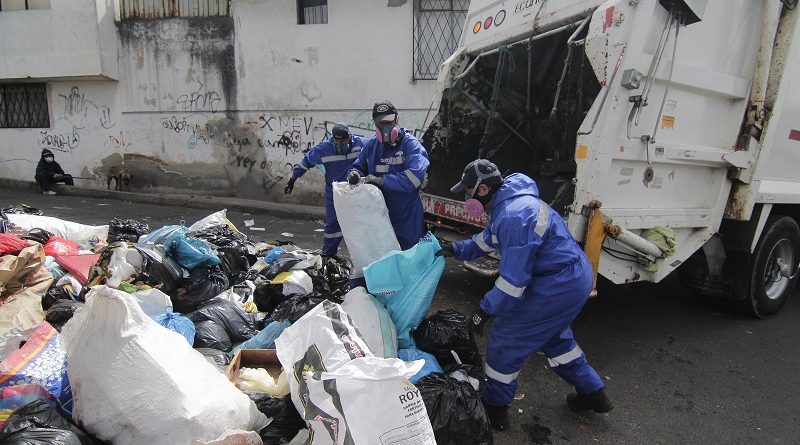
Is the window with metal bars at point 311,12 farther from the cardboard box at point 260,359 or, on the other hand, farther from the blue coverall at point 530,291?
the cardboard box at point 260,359

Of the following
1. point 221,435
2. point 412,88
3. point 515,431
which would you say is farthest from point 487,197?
point 412,88

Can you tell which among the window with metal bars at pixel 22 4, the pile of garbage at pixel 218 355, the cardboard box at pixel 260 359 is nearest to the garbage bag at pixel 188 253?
the pile of garbage at pixel 218 355

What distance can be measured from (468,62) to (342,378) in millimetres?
3236

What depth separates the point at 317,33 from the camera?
8.31 m

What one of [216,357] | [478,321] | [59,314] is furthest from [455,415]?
[59,314]

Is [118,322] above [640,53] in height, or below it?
below

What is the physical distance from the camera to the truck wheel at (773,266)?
3.69 m

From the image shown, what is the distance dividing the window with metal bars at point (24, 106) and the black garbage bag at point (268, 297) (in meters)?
9.54

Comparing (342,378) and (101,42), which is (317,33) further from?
(342,378)

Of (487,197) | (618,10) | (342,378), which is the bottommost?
(342,378)

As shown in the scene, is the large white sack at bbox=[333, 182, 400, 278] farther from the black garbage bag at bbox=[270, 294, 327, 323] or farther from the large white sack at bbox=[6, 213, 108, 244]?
the large white sack at bbox=[6, 213, 108, 244]

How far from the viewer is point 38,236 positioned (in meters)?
3.64

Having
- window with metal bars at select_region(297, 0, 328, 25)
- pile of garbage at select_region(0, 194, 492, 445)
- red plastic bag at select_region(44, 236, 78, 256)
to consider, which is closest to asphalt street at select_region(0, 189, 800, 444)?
pile of garbage at select_region(0, 194, 492, 445)

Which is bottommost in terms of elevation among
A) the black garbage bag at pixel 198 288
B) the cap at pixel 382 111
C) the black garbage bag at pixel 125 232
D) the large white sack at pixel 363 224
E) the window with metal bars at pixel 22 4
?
the black garbage bag at pixel 198 288
